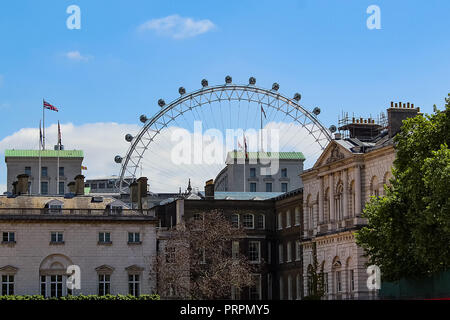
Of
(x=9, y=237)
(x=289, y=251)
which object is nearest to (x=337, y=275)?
(x=289, y=251)

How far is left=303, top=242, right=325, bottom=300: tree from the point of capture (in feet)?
322

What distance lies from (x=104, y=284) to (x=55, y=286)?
16.9 feet

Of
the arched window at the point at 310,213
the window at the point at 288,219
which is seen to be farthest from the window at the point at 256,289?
the arched window at the point at 310,213

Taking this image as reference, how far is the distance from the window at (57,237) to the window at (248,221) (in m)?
24.3

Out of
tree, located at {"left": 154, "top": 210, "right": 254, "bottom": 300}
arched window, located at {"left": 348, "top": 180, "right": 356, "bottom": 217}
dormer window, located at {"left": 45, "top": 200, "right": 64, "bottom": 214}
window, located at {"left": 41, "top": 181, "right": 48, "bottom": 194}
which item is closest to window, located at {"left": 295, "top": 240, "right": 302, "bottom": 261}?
tree, located at {"left": 154, "top": 210, "right": 254, "bottom": 300}

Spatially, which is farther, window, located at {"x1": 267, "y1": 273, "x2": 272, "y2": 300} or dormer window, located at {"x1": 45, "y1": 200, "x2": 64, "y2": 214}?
window, located at {"x1": 267, "y1": 273, "x2": 272, "y2": 300}

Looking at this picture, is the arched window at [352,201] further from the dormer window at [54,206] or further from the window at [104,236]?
the dormer window at [54,206]

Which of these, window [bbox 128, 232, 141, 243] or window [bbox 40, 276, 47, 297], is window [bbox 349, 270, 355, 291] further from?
window [bbox 40, 276, 47, 297]

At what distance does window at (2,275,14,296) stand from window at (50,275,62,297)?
Result: 13.2 feet

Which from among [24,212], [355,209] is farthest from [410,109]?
[24,212]
